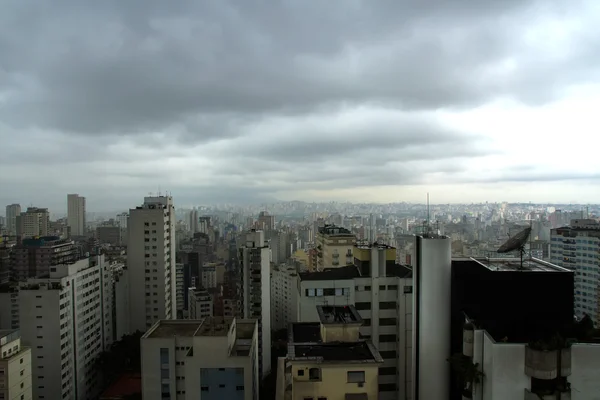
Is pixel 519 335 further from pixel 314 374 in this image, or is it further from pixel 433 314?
pixel 314 374

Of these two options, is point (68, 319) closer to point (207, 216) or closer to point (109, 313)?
point (109, 313)

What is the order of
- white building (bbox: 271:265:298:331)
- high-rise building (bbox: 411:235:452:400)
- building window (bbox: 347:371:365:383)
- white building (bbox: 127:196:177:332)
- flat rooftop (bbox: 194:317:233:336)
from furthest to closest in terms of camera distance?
white building (bbox: 271:265:298:331) < white building (bbox: 127:196:177:332) < flat rooftop (bbox: 194:317:233:336) < high-rise building (bbox: 411:235:452:400) < building window (bbox: 347:371:365:383)

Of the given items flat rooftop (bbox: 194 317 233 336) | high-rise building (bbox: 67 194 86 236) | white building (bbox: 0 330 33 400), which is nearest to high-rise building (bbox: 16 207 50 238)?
high-rise building (bbox: 67 194 86 236)

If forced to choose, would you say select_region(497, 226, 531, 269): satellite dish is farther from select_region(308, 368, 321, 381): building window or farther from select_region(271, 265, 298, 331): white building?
select_region(271, 265, 298, 331): white building

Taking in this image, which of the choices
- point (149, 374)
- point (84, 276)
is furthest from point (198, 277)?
point (149, 374)

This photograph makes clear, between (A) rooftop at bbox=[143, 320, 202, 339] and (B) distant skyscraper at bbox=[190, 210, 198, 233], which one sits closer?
(A) rooftop at bbox=[143, 320, 202, 339]

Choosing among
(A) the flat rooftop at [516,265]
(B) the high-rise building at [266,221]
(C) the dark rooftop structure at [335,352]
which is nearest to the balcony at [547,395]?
(A) the flat rooftop at [516,265]
